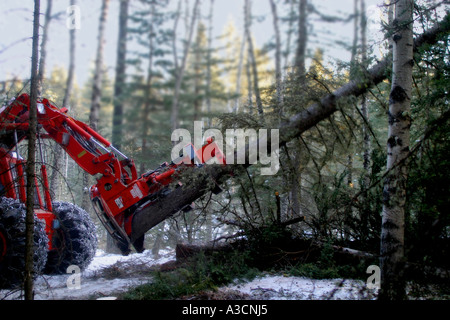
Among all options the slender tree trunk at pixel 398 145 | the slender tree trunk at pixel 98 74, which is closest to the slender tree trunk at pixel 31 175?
the slender tree trunk at pixel 398 145

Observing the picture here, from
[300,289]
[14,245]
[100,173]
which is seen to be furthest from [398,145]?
[14,245]

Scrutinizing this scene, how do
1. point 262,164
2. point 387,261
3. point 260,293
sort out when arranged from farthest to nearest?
point 262,164 → point 260,293 → point 387,261

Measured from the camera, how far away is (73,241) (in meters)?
7.54

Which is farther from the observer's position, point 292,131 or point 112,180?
point 112,180

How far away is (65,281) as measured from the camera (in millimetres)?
6621

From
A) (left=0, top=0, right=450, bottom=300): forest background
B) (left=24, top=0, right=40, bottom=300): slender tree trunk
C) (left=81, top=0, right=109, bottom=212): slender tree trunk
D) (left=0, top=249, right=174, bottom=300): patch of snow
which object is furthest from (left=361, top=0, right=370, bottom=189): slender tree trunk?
(left=81, top=0, right=109, bottom=212): slender tree trunk

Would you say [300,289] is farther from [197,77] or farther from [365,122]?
[197,77]

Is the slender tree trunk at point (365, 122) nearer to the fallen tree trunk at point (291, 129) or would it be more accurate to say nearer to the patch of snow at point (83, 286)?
the fallen tree trunk at point (291, 129)

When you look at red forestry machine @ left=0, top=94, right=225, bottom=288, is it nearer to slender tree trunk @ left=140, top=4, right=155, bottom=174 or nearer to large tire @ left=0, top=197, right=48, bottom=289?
large tire @ left=0, top=197, right=48, bottom=289

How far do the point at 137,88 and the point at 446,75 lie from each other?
15939 mm

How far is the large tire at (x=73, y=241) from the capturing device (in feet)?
24.2

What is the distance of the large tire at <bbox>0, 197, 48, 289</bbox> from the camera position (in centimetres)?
593
